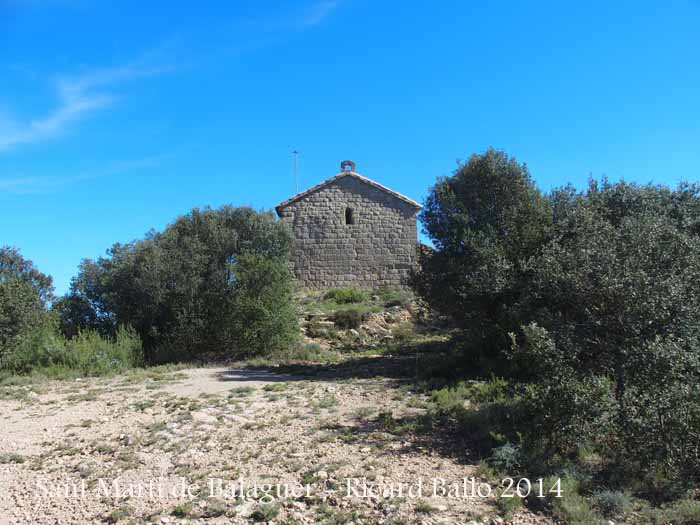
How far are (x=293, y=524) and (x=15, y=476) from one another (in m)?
3.89

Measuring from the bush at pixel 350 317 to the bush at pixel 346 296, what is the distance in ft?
6.99

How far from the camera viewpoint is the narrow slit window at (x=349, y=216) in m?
22.6

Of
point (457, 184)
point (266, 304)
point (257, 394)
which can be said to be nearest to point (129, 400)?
point (257, 394)

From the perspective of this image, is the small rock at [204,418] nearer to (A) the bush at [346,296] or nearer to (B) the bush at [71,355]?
(B) the bush at [71,355]

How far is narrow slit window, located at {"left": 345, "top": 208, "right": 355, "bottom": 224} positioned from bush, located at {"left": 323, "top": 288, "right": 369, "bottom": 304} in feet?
10.7

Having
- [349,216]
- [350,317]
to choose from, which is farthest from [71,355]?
[349,216]

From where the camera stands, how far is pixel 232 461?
21.8ft

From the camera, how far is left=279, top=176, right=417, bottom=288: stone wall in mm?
22234

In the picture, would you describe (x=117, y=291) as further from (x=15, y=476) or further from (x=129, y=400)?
(x=15, y=476)

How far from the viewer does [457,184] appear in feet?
36.6

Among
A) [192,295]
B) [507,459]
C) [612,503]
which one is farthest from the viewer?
[192,295]

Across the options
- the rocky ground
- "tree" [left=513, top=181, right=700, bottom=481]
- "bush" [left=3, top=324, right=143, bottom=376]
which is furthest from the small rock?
"bush" [left=3, top=324, right=143, bottom=376]

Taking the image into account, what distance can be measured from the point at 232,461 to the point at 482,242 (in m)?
6.15

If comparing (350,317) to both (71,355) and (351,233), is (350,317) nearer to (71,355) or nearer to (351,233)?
(351,233)
